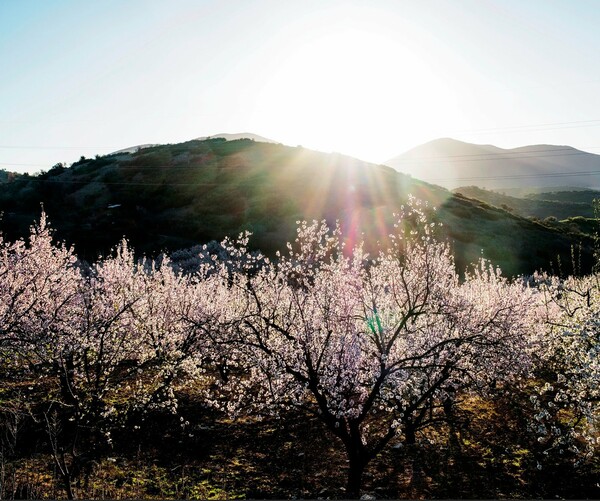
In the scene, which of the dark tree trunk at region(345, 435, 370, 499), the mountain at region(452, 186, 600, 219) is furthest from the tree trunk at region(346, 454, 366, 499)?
the mountain at region(452, 186, 600, 219)

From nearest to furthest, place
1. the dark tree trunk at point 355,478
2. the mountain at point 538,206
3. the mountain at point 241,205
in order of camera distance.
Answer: the dark tree trunk at point 355,478 → the mountain at point 241,205 → the mountain at point 538,206

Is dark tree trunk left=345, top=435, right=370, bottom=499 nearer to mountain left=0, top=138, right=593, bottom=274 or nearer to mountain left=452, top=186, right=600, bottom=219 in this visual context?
mountain left=0, top=138, right=593, bottom=274

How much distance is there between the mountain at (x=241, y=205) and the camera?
2672 inches

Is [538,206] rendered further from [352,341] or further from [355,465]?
[355,465]

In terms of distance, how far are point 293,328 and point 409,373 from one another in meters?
3.41

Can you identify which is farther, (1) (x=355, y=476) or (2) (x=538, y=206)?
(2) (x=538, y=206)

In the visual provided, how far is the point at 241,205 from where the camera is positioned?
262ft

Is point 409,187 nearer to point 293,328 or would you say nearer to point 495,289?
point 495,289

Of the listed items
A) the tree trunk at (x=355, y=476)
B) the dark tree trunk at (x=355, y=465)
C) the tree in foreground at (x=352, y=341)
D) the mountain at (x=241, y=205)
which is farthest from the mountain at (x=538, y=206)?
the tree trunk at (x=355, y=476)

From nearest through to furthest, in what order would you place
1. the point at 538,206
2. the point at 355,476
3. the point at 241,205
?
the point at 355,476 → the point at 241,205 → the point at 538,206

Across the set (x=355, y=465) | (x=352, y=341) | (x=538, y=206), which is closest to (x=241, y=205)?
(x=352, y=341)

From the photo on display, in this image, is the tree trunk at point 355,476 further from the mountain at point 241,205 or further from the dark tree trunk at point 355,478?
the mountain at point 241,205

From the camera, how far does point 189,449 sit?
1359 cm

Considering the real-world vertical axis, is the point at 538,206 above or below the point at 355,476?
above
